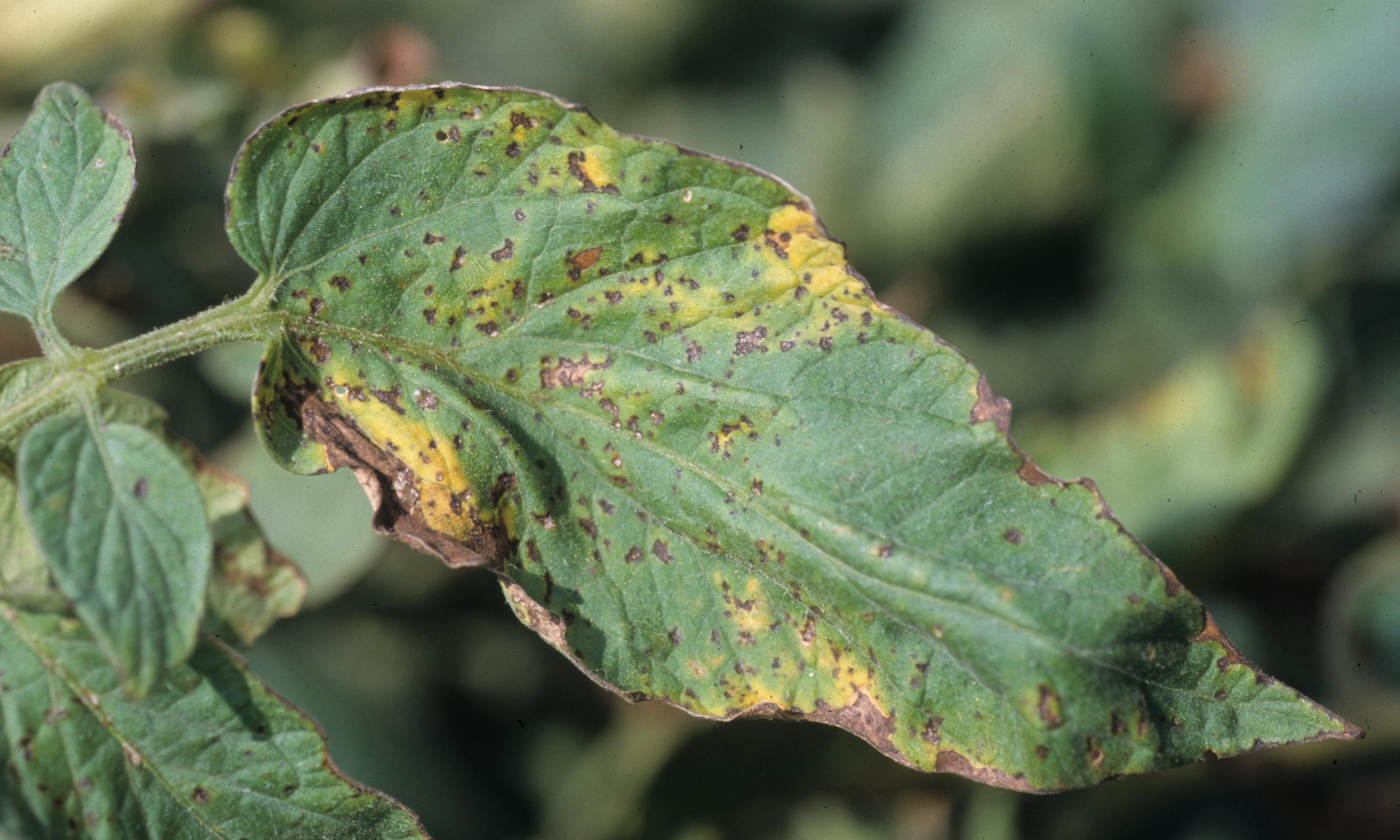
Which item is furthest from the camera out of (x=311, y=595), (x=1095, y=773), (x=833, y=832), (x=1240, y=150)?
(x=1240, y=150)

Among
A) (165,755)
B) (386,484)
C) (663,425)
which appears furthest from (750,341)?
(165,755)

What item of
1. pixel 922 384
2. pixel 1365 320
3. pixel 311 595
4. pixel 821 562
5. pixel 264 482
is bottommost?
pixel 311 595

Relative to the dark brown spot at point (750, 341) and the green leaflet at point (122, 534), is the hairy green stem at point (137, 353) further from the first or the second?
the dark brown spot at point (750, 341)

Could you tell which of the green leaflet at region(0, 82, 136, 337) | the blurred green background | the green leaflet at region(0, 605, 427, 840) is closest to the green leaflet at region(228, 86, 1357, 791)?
the green leaflet at region(0, 82, 136, 337)

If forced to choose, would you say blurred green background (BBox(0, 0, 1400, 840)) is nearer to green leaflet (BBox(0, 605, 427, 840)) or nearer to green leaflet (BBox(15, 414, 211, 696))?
green leaflet (BBox(0, 605, 427, 840))

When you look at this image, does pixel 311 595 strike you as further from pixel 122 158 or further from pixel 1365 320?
pixel 1365 320

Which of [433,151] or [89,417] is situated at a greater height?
[433,151]

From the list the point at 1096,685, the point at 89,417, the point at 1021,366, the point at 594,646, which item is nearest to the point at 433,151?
the point at 89,417
